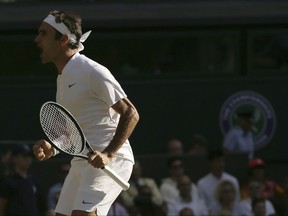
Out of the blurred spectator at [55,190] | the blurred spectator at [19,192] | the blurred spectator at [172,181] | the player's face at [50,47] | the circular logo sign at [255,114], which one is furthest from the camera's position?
the circular logo sign at [255,114]

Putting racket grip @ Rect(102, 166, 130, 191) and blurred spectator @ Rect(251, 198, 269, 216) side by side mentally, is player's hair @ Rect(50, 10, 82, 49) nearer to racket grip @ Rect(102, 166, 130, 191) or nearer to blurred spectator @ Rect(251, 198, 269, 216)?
racket grip @ Rect(102, 166, 130, 191)

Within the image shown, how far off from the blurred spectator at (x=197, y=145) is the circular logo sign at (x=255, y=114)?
43 cm

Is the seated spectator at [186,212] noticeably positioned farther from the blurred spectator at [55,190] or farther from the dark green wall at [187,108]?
the dark green wall at [187,108]

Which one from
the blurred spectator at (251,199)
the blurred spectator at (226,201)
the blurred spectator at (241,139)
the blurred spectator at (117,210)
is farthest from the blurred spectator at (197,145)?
the blurred spectator at (117,210)

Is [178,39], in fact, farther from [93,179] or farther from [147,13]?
[93,179]

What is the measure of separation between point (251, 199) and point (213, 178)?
48 centimetres

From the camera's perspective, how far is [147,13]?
13258mm

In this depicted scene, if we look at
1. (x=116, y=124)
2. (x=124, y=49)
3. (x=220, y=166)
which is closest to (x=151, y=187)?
(x=220, y=166)

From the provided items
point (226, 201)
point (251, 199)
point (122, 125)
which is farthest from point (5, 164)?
point (122, 125)

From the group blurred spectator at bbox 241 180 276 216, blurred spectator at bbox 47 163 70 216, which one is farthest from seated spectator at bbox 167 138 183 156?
blurred spectator at bbox 47 163 70 216

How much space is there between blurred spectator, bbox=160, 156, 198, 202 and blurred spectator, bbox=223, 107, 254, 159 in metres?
1.03

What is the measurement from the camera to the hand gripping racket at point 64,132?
Answer: 21.6 ft

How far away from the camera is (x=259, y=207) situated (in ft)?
38.1

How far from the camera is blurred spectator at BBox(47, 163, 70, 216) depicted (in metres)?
11.2
